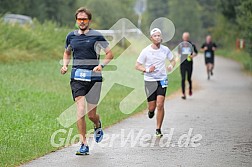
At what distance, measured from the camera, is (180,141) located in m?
12.2

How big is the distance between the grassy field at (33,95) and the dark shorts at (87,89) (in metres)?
0.97

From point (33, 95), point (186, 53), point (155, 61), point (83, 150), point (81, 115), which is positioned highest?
point (155, 61)

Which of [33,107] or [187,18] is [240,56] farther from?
[33,107]

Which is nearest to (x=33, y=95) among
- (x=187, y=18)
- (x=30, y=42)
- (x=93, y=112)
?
(x=93, y=112)

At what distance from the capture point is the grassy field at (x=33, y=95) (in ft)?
37.1

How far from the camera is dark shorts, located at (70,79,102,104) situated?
35.1 feet

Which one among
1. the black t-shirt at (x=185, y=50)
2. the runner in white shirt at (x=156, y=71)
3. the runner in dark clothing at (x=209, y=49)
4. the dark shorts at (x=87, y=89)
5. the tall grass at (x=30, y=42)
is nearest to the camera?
the dark shorts at (x=87, y=89)

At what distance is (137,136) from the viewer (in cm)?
1284

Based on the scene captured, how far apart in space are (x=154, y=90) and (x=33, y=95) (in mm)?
6417

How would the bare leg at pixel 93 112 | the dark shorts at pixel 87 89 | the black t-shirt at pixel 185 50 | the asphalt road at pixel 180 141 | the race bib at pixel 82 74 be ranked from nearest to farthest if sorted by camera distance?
the asphalt road at pixel 180 141
the race bib at pixel 82 74
the dark shorts at pixel 87 89
the bare leg at pixel 93 112
the black t-shirt at pixel 185 50

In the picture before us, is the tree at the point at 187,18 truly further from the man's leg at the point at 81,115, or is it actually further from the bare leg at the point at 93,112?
the man's leg at the point at 81,115

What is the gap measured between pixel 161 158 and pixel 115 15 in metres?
53.5

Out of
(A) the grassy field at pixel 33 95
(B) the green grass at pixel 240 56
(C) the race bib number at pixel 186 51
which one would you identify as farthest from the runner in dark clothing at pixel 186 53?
(B) the green grass at pixel 240 56

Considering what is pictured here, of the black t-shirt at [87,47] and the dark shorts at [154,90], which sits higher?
the black t-shirt at [87,47]
